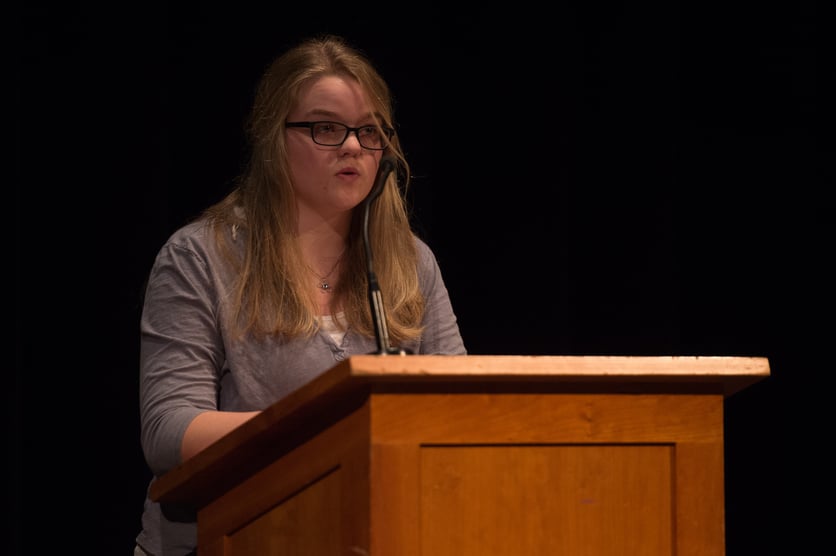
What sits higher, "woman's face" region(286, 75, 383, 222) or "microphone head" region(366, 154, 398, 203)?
"woman's face" region(286, 75, 383, 222)

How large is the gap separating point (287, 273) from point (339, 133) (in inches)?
11.0

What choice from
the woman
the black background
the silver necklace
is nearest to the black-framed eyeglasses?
the woman

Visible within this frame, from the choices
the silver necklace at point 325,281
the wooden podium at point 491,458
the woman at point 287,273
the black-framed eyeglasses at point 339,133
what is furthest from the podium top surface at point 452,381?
the black-framed eyeglasses at point 339,133

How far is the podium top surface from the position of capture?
119 cm

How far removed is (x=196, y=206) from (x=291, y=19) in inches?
21.3

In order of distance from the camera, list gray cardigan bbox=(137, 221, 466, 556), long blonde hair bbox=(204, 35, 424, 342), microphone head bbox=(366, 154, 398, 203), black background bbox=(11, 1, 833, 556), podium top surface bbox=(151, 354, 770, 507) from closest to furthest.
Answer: podium top surface bbox=(151, 354, 770, 507) → microphone head bbox=(366, 154, 398, 203) → gray cardigan bbox=(137, 221, 466, 556) → long blonde hair bbox=(204, 35, 424, 342) → black background bbox=(11, 1, 833, 556)

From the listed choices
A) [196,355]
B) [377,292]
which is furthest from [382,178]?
[196,355]

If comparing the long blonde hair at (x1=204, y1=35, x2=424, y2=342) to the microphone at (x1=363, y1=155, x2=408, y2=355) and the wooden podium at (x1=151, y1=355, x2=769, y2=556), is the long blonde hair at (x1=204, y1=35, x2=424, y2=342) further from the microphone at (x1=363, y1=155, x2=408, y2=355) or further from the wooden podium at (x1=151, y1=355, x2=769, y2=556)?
the wooden podium at (x1=151, y1=355, x2=769, y2=556)

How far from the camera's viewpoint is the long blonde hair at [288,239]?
1957 mm

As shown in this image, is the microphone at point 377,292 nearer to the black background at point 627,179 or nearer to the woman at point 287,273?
the woman at point 287,273

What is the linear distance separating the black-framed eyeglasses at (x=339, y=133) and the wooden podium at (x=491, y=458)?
0.79 metres

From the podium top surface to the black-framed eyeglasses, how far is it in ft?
2.57

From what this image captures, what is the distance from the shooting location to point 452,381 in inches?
48.9

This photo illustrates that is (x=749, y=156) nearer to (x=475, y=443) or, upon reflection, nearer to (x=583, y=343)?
(x=583, y=343)
